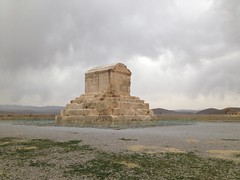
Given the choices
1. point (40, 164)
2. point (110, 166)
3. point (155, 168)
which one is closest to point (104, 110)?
point (40, 164)

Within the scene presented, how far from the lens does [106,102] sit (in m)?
26.0

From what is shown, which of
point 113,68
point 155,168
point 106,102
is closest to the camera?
point 155,168

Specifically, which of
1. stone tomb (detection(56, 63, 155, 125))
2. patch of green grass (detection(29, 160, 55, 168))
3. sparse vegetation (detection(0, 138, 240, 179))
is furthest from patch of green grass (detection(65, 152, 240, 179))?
stone tomb (detection(56, 63, 155, 125))

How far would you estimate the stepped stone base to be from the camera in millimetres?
25547

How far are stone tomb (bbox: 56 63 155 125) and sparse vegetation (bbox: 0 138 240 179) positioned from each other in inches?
624

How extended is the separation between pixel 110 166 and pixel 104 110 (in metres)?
18.6

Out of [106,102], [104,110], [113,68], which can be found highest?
[113,68]

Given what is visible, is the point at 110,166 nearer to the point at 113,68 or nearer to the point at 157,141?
the point at 157,141

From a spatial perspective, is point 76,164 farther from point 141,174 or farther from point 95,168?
point 141,174

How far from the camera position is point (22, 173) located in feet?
21.3

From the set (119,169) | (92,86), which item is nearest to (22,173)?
(119,169)

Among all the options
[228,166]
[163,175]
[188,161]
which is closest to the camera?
[163,175]

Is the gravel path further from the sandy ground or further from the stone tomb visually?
the stone tomb

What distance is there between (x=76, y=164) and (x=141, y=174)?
2.15 m
